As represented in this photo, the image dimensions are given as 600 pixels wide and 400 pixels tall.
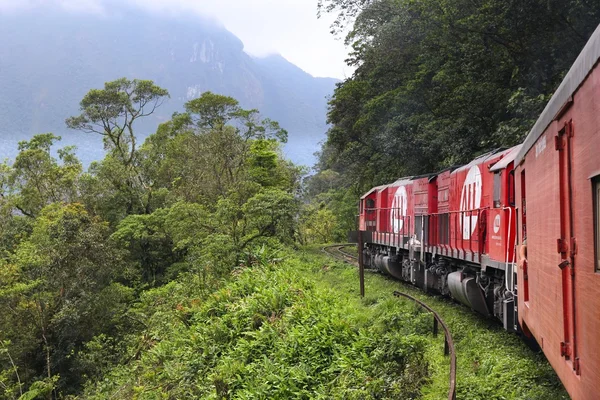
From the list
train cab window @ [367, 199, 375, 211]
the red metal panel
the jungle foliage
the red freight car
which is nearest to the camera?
the red freight car

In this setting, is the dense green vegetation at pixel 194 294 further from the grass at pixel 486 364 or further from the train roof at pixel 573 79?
the train roof at pixel 573 79

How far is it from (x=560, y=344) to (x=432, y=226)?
1106cm

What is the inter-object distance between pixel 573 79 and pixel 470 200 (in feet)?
27.8

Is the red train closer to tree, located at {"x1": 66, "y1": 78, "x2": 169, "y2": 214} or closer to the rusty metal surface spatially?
the rusty metal surface

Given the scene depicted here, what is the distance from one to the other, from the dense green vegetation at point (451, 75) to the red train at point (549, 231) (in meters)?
7.46

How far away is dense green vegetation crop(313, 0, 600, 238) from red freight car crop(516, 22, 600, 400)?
44.5ft

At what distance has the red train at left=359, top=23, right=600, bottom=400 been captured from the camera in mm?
2828

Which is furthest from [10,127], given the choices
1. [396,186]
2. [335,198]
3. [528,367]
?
[528,367]

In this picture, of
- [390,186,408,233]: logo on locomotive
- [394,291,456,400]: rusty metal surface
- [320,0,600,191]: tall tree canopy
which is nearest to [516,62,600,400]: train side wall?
[394,291,456,400]: rusty metal surface

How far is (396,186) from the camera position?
19391mm

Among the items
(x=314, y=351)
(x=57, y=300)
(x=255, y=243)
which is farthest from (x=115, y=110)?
(x=314, y=351)

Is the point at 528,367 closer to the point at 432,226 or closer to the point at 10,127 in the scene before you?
the point at 432,226

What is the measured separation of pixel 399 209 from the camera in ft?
61.6

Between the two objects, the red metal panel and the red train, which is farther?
the red metal panel
